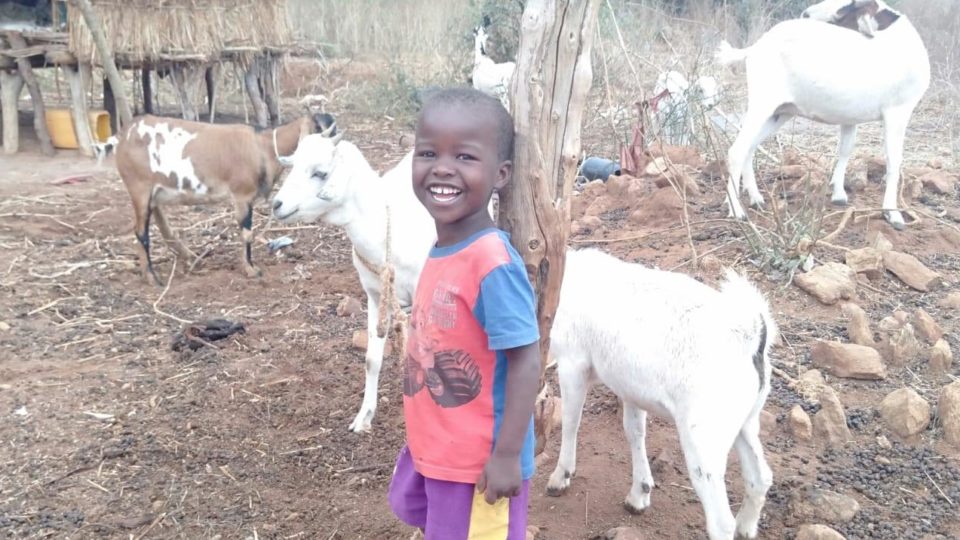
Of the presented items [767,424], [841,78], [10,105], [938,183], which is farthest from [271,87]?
[767,424]

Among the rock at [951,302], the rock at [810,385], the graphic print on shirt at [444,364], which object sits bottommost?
the rock at [810,385]

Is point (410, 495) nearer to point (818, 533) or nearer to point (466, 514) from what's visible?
point (466, 514)

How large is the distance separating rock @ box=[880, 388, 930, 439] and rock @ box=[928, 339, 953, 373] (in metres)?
0.61

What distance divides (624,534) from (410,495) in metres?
1.18

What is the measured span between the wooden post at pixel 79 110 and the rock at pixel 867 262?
28.7 ft

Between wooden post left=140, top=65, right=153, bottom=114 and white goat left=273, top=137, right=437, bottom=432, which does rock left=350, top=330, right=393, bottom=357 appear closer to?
white goat left=273, top=137, right=437, bottom=432

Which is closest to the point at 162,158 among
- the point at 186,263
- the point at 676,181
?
the point at 186,263

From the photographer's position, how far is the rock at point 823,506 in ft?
11.4

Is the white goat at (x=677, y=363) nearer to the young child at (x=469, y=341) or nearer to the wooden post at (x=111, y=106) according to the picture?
the young child at (x=469, y=341)

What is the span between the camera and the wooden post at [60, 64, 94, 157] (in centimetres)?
1004

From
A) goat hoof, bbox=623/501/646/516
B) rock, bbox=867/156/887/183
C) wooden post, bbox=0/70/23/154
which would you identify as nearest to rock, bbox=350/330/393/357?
goat hoof, bbox=623/501/646/516

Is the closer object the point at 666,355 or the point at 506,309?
the point at 506,309

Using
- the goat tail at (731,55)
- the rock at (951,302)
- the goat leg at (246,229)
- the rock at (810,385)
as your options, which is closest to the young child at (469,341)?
the rock at (810,385)

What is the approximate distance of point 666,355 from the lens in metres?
3.14
